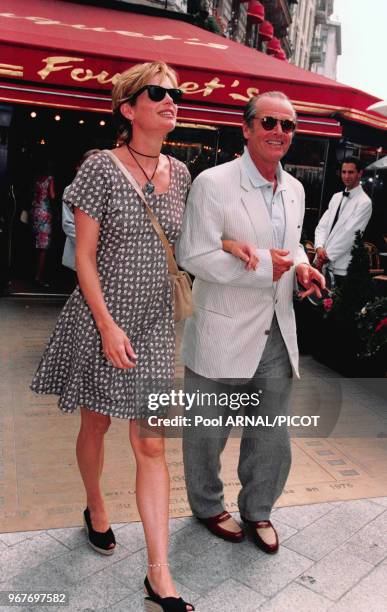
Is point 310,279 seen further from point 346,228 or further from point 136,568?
point 346,228

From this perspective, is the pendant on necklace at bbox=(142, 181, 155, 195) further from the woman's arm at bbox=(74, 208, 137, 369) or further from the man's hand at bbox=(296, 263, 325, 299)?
the man's hand at bbox=(296, 263, 325, 299)

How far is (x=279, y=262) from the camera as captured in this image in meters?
2.73

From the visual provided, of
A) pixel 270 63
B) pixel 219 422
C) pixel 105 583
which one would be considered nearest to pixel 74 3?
pixel 270 63

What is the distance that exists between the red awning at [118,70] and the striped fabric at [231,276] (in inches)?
149

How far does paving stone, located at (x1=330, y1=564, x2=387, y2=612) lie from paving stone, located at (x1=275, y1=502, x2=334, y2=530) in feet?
1.57

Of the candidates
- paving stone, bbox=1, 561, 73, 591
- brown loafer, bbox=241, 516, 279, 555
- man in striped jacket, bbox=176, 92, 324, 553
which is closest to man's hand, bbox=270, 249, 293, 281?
man in striped jacket, bbox=176, 92, 324, 553

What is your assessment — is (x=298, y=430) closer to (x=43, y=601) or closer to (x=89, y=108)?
(x=43, y=601)

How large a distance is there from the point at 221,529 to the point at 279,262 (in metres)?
1.27

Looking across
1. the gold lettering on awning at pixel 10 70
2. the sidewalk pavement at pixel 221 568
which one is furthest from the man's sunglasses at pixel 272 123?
Result: the gold lettering on awning at pixel 10 70

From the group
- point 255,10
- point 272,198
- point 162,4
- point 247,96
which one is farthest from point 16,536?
point 255,10

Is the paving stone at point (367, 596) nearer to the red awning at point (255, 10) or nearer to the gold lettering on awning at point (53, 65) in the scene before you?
the gold lettering on awning at point (53, 65)

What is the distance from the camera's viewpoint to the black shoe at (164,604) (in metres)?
2.40

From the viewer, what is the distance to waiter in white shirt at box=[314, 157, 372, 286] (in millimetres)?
6840

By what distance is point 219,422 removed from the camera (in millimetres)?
3113
